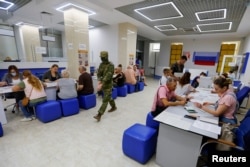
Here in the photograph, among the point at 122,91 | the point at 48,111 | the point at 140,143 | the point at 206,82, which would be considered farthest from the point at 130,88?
the point at 140,143

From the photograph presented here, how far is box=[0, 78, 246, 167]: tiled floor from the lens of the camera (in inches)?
70.9

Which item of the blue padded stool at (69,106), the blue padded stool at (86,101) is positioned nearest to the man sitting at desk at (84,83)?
the blue padded stool at (86,101)

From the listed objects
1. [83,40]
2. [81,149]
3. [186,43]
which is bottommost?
[81,149]

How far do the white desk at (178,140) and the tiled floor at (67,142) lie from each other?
0.29m

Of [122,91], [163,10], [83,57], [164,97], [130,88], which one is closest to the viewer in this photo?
[164,97]

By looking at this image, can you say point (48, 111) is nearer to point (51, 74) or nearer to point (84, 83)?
point (84, 83)

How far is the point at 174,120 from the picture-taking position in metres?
1.56

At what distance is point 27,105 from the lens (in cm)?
279

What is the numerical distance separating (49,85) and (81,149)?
196 cm

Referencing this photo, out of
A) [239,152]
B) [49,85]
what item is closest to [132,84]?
[49,85]

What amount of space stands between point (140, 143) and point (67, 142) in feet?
4.41

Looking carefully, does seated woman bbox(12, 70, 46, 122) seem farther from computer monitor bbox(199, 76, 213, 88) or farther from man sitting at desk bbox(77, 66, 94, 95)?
computer monitor bbox(199, 76, 213, 88)

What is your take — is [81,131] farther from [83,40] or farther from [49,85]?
[83,40]

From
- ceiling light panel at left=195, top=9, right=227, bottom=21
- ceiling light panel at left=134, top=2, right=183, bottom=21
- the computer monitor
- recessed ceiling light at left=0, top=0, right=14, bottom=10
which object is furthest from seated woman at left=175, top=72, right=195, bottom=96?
recessed ceiling light at left=0, top=0, right=14, bottom=10
